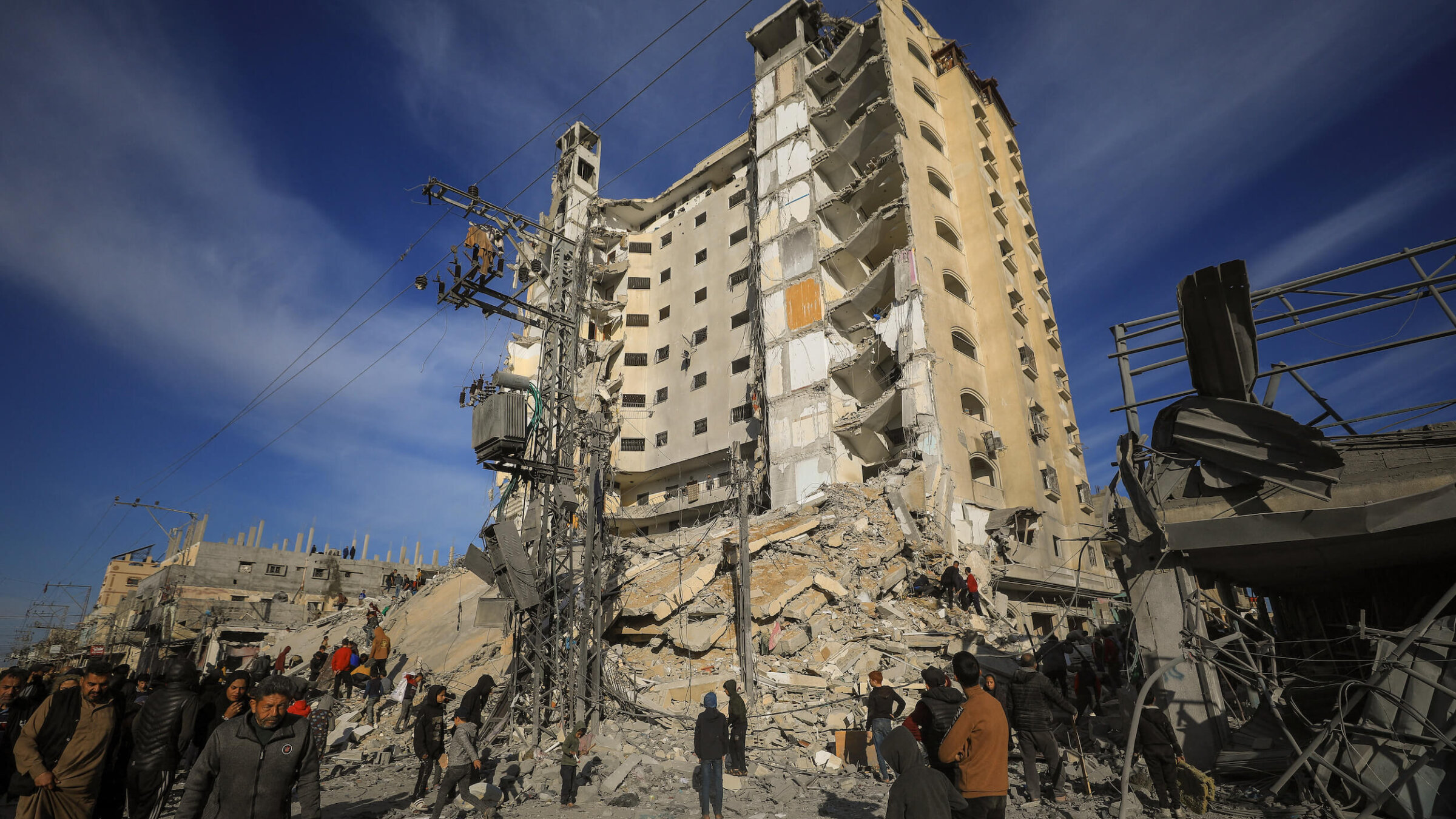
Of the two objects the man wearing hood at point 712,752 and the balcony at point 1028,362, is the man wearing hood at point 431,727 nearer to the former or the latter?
the man wearing hood at point 712,752

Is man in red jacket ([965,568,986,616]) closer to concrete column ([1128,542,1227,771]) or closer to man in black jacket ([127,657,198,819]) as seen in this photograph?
concrete column ([1128,542,1227,771])

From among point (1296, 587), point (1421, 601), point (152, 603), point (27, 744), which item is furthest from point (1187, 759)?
point (152, 603)

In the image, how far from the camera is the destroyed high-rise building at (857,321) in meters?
28.4

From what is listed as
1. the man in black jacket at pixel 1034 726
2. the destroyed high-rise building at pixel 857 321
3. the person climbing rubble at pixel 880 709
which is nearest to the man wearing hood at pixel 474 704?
the person climbing rubble at pixel 880 709

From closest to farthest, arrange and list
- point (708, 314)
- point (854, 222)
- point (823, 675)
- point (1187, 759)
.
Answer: point (1187, 759) < point (823, 675) < point (854, 222) < point (708, 314)

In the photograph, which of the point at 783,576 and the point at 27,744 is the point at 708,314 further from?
the point at 27,744

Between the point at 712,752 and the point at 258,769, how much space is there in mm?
4905

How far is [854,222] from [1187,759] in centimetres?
3005

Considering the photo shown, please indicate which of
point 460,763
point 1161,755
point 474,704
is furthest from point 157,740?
point 1161,755

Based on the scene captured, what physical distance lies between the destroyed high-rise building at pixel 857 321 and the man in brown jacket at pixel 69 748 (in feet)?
67.0

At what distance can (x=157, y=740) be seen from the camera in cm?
680

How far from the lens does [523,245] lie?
55.4ft

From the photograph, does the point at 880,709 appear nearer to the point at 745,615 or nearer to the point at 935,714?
the point at 935,714

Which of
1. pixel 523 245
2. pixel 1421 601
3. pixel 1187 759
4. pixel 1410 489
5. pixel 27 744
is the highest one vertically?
pixel 523 245
